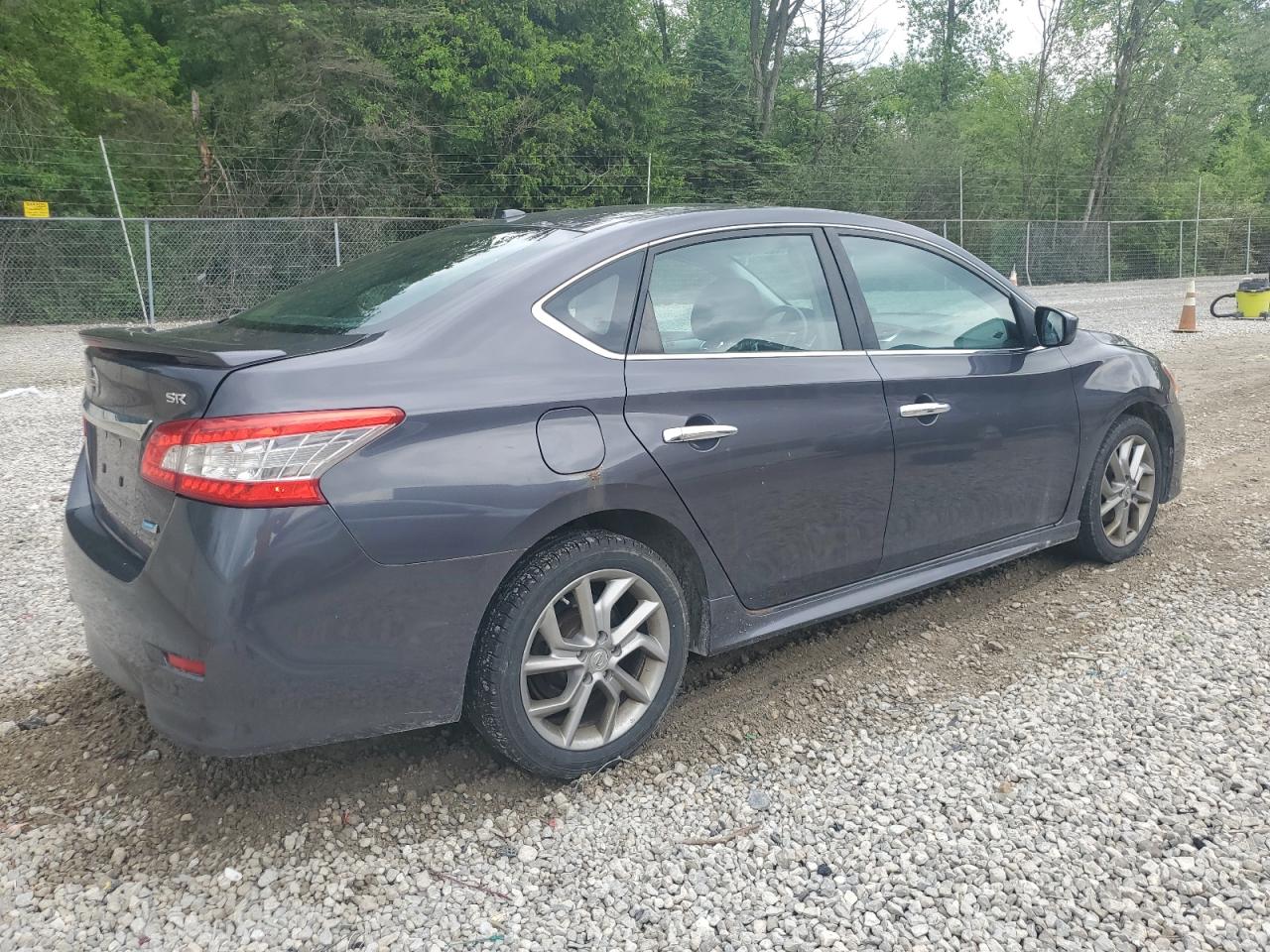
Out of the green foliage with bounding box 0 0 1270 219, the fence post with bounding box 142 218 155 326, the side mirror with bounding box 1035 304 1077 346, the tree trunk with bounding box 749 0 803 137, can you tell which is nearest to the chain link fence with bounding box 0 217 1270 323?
the fence post with bounding box 142 218 155 326

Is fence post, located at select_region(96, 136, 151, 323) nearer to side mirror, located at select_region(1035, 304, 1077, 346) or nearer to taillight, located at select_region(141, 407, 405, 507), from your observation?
side mirror, located at select_region(1035, 304, 1077, 346)

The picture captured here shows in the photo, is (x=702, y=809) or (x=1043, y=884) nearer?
(x=1043, y=884)

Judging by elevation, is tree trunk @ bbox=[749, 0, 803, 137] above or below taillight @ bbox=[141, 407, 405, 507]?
above

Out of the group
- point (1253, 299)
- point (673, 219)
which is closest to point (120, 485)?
point (673, 219)

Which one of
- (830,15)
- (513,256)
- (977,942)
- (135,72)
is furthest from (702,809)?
(830,15)

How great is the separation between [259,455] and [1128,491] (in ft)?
13.1

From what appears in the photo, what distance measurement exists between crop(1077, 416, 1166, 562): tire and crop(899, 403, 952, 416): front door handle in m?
1.19

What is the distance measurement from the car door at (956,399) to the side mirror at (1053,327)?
0.05 metres

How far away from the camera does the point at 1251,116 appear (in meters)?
54.9

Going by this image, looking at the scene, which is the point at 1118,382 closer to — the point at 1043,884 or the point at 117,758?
the point at 1043,884

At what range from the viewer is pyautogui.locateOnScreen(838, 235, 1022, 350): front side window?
385 cm

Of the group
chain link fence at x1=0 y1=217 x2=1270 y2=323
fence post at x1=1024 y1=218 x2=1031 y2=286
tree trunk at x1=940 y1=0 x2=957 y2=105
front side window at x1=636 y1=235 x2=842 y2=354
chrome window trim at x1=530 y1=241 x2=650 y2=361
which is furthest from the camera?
tree trunk at x1=940 y1=0 x2=957 y2=105

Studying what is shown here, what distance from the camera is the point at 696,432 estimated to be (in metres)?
3.13

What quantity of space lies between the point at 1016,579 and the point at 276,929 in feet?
11.6
